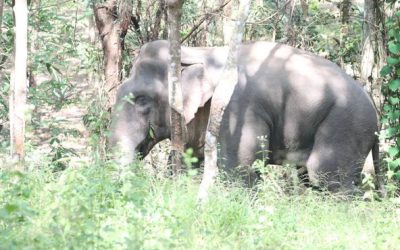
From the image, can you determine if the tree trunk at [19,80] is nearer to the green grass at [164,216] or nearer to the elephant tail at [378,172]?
the green grass at [164,216]

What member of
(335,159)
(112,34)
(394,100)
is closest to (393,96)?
(394,100)

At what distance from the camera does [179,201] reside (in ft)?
21.9

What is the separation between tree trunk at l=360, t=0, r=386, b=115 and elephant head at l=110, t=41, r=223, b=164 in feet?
6.37

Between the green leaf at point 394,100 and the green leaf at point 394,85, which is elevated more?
the green leaf at point 394,85

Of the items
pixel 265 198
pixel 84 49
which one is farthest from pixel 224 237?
pixel 84 49

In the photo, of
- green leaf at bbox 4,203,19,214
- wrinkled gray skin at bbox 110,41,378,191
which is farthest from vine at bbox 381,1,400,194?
green leaf at bbox 4,203,19,214

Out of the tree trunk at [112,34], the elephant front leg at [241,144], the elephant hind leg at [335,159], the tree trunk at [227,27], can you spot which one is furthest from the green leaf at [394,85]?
the tree trunk at [112,34]

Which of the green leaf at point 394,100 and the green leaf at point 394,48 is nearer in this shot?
the green leaf at point 394,48

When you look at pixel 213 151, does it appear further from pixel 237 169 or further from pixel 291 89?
pixel 291 89

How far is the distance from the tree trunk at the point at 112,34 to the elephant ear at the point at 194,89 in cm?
132

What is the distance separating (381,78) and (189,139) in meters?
2.41

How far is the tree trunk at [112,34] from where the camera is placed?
10.0 m

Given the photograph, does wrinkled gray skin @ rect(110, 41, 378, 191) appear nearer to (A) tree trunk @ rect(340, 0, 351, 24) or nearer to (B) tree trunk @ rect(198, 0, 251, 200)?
(B) tree trunk @ rect(198, 0, 251, 200)

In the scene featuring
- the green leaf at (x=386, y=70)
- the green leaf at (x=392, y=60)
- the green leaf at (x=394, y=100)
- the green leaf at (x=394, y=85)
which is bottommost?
the green leaf at (x=394, y=100)
